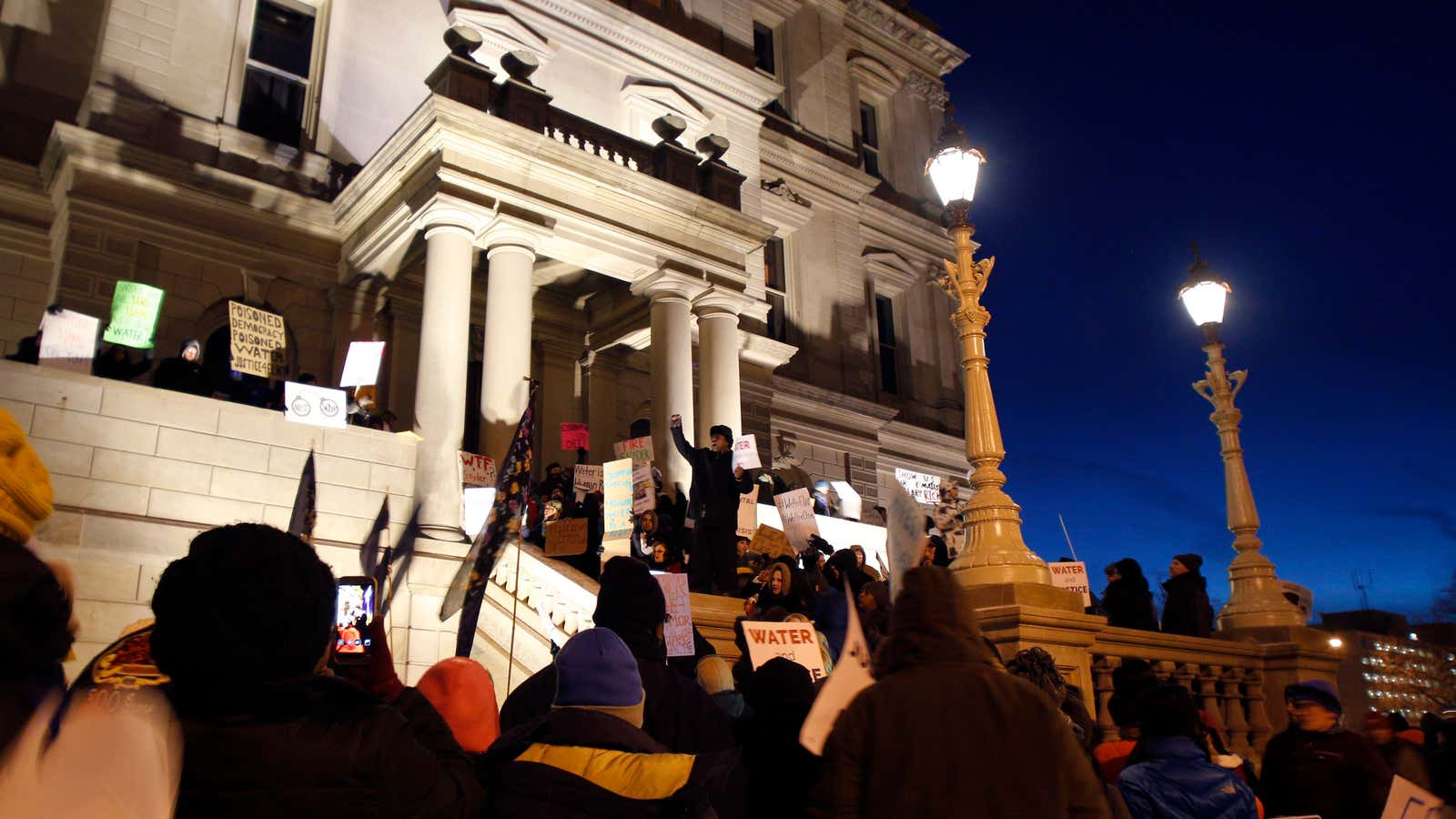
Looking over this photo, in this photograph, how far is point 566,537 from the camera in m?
10.7

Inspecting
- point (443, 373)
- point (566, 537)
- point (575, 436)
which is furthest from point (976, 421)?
point (443, 373)

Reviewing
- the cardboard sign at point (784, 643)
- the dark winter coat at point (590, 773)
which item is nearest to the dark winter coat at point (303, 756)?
the dark winter coat at point (590, 773)

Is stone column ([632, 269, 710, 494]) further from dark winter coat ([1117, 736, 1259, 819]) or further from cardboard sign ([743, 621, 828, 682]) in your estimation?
dark winter coat ([1117, 736, 1259, 819])

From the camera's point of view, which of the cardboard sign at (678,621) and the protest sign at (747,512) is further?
the protest sign at (747,512)

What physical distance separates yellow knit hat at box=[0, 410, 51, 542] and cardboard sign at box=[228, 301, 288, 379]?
334 inches

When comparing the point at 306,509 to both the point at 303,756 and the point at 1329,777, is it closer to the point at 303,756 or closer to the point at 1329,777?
the point at 303,756

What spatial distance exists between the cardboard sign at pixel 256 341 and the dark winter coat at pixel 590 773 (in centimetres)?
883

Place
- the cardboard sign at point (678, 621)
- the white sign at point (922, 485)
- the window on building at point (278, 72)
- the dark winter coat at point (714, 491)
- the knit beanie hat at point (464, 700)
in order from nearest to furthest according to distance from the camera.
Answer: the knit beanie hat at point (464, 700)
the cardboard sign at point (678, 621)
the dark winter coat at point (714, 491)
the window on building at point (278, 72)
the white sign at point (922, 485)

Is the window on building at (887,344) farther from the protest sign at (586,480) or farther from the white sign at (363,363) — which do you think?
the white sign at (363,363)

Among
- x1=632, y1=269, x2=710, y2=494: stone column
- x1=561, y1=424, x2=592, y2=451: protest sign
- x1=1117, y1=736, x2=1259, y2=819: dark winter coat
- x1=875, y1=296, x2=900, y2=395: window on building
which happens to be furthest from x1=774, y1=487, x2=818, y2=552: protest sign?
x1=875, y1=296, x2=900, y2=395: window on building

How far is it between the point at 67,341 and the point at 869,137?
23673 mm

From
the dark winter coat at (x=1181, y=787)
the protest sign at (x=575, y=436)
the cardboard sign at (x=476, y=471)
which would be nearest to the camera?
the dark winter coat at (x=1181, y=787)

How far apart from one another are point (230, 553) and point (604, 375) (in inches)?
654

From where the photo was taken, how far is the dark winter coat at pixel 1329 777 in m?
4.67
